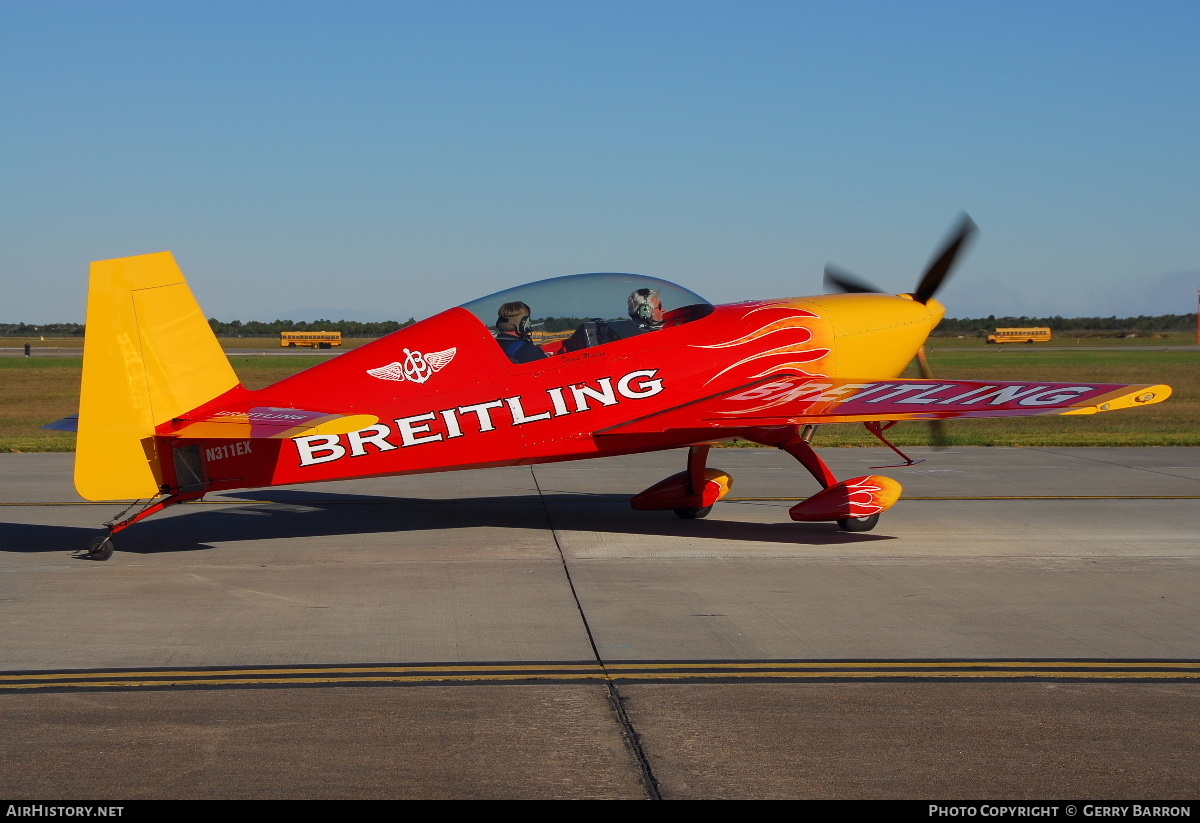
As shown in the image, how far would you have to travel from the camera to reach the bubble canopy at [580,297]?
10227 millimetres

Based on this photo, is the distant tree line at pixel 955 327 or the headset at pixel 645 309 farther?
the distant tree line at pixel 955 327

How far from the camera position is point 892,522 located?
1146 centimetres

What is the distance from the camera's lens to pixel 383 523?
11547mm

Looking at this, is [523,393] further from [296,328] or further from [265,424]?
[296,328]

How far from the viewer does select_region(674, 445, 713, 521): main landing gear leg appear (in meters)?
11.8

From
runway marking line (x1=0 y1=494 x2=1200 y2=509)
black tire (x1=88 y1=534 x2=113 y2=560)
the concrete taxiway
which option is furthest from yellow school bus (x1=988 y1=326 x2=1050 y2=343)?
black tire (x1=88 y1=534 x2=113 y2=560)


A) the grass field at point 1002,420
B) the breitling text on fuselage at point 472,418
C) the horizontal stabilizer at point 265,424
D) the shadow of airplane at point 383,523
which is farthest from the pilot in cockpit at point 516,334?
the grass field at point 1002,420

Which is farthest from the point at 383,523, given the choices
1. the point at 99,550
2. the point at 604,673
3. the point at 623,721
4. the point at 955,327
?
the point at 955,327

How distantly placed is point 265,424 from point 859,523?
227 inches

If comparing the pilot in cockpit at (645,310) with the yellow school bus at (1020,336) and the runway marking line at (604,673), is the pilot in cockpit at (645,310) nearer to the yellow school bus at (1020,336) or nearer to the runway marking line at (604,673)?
the runway marking line at (604,673)

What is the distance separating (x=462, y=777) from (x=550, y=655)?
2.01 metres

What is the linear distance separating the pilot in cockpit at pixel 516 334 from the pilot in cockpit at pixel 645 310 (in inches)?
43.1

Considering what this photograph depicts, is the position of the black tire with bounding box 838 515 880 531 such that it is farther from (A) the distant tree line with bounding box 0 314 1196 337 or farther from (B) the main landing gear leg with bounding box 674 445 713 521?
(A) the distant tree line with bounding box 0 314 1196 337

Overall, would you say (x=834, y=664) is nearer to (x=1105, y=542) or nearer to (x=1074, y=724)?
(x=1074, y=724)
